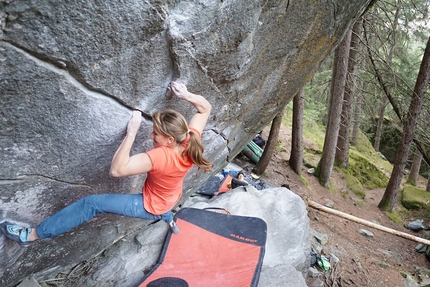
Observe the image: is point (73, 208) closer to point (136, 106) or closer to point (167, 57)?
point (136, 106)

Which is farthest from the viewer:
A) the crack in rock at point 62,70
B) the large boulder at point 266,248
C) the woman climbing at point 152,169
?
the large boulder at point 266,248

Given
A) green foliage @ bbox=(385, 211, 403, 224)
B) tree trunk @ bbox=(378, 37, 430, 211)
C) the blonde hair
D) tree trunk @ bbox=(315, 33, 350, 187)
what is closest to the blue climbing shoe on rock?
the blonde hair

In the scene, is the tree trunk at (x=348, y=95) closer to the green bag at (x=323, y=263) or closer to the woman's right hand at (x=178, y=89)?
the green bag at (x=323, y=263)

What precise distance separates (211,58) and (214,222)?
3.27m

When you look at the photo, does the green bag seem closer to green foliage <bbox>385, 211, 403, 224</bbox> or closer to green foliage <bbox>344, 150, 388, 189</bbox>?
green foliage <bbox>385, 211, 403, 224</bbox>

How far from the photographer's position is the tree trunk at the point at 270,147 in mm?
9008

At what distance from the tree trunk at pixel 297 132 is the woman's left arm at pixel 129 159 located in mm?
6906

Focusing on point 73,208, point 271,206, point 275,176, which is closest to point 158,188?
point 73,208

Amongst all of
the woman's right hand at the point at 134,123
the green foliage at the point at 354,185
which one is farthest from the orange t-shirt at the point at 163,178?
the green foliage at the point at 354,185

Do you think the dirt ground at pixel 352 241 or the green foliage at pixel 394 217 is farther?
the green foliage at pixel 394 217

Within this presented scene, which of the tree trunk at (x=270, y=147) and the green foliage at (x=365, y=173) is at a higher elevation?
the green foliage at (x=365, y=173)

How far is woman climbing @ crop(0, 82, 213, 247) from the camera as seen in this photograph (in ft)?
9.54

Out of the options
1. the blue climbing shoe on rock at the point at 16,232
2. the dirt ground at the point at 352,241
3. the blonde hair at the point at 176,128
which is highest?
the blonde hair at the point at 176,128

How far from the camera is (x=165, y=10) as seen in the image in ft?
8.36
